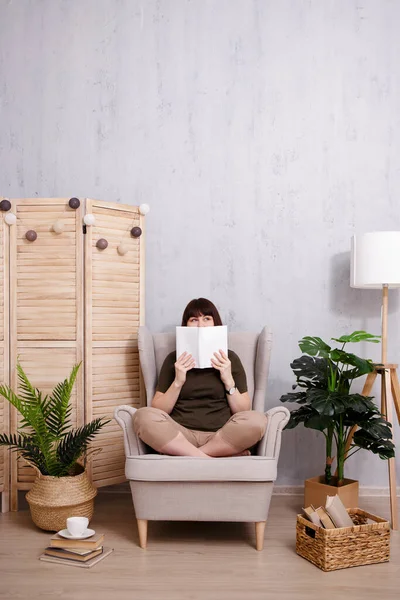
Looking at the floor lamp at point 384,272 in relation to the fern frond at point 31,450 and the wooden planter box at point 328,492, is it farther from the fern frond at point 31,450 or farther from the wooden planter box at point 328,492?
the fern frond at point 31,450

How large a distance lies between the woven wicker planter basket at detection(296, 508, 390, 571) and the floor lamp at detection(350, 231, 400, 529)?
1.76 ft

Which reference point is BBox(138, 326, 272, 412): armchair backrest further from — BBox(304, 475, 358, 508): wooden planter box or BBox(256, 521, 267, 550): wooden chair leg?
BBox(256, 521, 267, 550): wooden chair leg

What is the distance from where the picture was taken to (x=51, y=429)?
2768 mm

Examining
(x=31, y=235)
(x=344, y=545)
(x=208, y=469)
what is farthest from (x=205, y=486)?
(x=31, y=235)

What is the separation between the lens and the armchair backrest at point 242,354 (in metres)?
3.05

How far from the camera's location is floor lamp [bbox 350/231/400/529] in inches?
114

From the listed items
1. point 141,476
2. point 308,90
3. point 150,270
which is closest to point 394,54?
point 308,90

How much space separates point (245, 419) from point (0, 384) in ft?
4.40

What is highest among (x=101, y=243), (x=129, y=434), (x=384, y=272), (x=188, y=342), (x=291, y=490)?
(x=101, y=243)

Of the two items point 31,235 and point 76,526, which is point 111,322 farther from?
point 76,526

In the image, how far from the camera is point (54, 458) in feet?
9.01

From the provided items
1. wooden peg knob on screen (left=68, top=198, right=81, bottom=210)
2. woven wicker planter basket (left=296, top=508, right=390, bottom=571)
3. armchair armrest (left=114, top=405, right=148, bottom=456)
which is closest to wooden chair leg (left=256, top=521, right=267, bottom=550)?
woven wicker planter basket (left=296, top=508, right=390, bottom=571)

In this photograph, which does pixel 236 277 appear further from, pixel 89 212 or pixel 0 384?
pixel 0 384

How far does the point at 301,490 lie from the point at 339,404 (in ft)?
3.08
